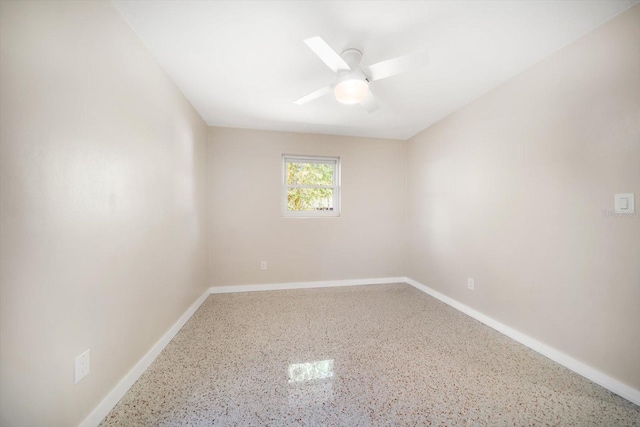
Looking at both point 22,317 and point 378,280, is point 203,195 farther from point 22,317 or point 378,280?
point 378,280

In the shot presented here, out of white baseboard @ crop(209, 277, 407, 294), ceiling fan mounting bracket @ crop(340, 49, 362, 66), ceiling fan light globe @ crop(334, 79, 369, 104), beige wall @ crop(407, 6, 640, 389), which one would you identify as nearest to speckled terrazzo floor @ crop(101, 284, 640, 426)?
beige wall @ crop(407, 6, 640, 389)

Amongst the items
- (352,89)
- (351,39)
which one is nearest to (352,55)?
(351,39)

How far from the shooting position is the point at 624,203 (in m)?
1.39

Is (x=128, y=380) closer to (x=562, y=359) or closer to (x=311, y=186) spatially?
(x=311, y=186)

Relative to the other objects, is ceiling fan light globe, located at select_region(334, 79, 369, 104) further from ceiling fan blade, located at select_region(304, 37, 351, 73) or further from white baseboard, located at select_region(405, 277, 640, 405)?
white baseboard, located at select_region(405, 277, 640, 405)

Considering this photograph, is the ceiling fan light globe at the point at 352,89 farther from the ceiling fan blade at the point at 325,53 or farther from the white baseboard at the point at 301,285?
the white baseboard at the point at 301,285

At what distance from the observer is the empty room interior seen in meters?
0.98

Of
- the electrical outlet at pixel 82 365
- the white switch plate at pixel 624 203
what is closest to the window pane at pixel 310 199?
the electrical outlet at pixel 82 365

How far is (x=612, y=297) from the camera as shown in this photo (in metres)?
1.45

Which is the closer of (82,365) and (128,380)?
(82,365)

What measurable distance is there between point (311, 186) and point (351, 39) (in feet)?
7.10

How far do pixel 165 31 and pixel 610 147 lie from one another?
287 cm

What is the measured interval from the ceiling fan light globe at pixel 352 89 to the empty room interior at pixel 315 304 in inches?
0.6

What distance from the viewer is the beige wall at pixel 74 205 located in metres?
0.84
